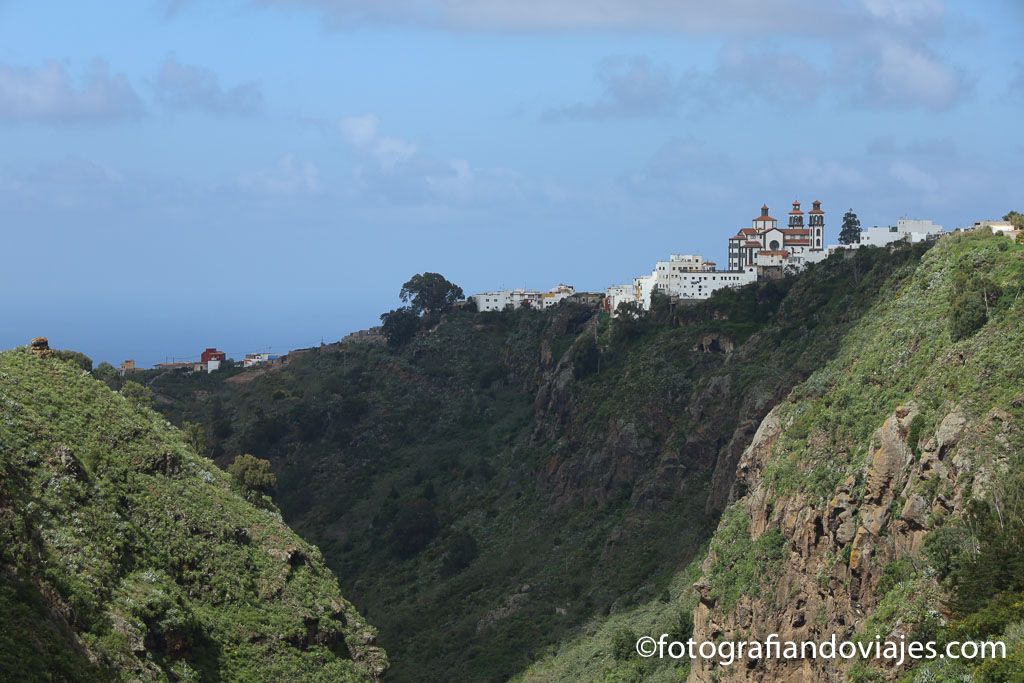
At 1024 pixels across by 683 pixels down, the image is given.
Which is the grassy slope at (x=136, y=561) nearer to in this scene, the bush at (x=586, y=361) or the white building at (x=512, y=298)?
the bush at (x=586, y=361)

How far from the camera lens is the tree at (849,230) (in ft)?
463

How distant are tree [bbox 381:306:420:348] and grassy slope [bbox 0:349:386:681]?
9781cm

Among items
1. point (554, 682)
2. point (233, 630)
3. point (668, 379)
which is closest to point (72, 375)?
point (233, 630)

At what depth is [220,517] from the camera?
63969 mm

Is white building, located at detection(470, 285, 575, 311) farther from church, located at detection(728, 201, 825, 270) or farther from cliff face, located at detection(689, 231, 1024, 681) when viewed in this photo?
cliff face, located at detection(689, 231, 1024, 681)

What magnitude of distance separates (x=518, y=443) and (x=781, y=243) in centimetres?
3126

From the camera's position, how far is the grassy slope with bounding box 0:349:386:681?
163 ft

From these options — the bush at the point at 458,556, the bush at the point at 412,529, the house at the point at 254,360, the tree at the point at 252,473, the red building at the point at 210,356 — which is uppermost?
the red building at the point at 210,356

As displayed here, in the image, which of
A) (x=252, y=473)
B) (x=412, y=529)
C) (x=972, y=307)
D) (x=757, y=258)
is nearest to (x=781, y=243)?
(x=757, y=258)

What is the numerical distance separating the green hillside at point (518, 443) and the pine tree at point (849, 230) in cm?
1442

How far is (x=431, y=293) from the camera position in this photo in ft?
566

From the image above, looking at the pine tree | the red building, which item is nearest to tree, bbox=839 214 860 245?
the pine tree

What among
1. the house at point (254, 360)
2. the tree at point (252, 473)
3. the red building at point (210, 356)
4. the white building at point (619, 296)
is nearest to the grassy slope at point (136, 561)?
the tree at point (252, 473)

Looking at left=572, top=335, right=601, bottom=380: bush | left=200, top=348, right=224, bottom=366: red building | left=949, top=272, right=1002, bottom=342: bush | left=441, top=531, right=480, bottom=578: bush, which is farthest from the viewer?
left=200, top=348, right=224, bottom=366: red building
